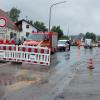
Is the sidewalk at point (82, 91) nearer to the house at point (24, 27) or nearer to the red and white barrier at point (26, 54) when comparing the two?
the red and white barrier at point (26, 54)

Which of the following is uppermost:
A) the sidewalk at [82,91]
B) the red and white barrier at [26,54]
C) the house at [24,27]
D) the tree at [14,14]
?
the tree at [14,14]

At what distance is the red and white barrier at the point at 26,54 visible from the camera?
81.4 feet

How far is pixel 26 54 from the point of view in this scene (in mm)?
25406

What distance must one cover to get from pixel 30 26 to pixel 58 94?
4182 inches

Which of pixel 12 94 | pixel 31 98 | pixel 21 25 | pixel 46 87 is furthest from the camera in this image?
pixel 21 25

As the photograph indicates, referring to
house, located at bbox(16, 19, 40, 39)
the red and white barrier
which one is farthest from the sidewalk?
house, located at bbox(16, 19, 40, 39)

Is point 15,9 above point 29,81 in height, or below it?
above

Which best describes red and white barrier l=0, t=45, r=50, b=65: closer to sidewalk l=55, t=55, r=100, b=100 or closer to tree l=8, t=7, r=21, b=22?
sidewalk l=55, t=55, r=100, b=100

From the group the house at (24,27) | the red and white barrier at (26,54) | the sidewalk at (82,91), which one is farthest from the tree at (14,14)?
the sidewalk at (82,91)

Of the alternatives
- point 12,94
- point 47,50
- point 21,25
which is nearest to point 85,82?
point 12,94

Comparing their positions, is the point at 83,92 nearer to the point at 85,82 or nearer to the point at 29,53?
the point at 85,82

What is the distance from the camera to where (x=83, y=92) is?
42.2ft

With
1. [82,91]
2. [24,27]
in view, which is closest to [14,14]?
[24,27]

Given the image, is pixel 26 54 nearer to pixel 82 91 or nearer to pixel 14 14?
pixel 82 91
